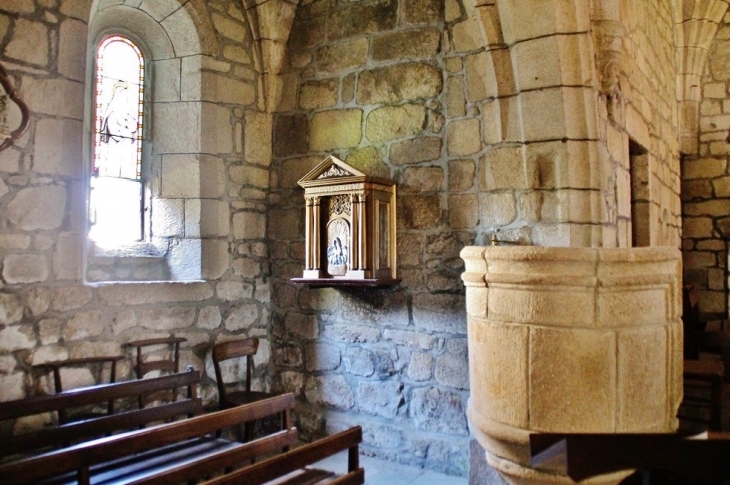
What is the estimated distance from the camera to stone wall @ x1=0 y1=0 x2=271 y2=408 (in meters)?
2.82

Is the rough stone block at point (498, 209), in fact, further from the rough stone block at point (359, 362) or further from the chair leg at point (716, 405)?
the chair leg at point (716, 405)

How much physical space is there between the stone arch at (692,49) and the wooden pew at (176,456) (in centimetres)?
486

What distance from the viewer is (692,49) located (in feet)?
17.1

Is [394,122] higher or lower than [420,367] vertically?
higher

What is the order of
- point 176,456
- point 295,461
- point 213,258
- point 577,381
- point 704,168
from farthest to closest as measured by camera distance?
point 704,168
point 213,258
point 176,456
point 295,461
point 577,381

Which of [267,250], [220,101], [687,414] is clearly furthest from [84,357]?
[687,414]

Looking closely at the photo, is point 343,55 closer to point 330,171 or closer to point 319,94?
point 319,94

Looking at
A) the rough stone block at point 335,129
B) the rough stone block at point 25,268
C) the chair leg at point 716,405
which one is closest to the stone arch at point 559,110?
the chair leg at point 716,405

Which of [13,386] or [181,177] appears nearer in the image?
[13,386]

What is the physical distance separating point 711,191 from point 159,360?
5059 millimetres

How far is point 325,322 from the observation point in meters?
3.79

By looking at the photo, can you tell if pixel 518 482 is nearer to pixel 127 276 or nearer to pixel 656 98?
pixel 127 276

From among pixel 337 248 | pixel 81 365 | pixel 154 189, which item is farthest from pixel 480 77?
pixel 81 365

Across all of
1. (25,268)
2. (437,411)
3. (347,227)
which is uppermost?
(347,227)
